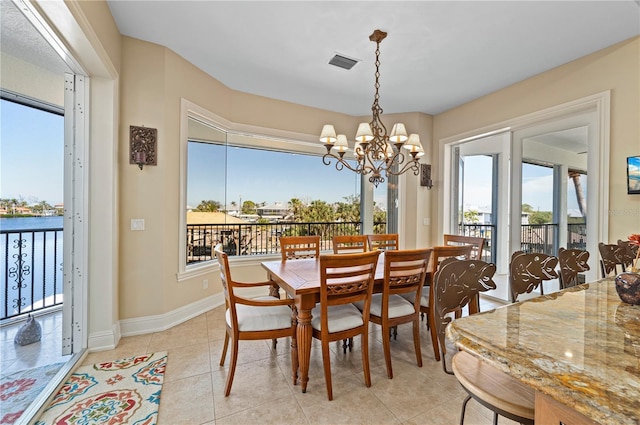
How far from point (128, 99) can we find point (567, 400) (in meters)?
3.58

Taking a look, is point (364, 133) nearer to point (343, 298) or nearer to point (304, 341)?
point (343, 298)

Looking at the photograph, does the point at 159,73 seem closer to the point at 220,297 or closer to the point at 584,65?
the point at 220,297

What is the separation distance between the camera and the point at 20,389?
5.90ft

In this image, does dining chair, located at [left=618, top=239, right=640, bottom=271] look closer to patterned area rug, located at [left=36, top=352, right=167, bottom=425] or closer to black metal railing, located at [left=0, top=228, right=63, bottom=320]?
patterned area rug, located at [left=36, top=352, right=167, bottom=425]

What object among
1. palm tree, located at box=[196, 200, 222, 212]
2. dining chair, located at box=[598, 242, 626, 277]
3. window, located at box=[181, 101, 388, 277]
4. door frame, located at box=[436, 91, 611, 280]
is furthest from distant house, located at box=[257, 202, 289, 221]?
dining chair, located at box=[598, 242, 626, 277]

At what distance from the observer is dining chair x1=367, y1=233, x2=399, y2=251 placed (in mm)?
3534

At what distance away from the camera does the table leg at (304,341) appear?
1.91m

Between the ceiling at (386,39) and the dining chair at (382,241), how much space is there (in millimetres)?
2010

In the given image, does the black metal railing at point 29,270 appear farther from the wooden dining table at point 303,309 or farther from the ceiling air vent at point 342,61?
the ceiling air vent at point 342,61

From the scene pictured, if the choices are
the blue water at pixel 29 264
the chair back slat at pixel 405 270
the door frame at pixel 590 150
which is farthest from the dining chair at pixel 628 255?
the blue water at pixel 29 264

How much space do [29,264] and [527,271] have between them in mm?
3902

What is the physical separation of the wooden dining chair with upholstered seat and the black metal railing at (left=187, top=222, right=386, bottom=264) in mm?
3037

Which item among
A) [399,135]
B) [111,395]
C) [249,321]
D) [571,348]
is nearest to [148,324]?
[111,395]

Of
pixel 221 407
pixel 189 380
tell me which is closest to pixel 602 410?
pixel 221 407
